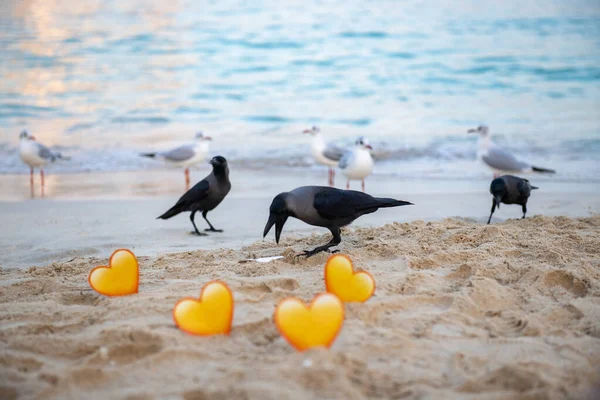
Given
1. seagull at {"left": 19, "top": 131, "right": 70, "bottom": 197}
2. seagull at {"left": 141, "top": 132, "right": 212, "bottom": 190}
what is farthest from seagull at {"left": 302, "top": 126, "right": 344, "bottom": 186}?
seagull at {"left": 19, "top": 131, "right": 70, "bottom": 197}

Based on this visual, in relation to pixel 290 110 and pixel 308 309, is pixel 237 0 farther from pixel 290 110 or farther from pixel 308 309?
pixel 308 309

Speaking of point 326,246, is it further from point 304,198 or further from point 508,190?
point 508,190

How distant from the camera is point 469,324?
9.52ft

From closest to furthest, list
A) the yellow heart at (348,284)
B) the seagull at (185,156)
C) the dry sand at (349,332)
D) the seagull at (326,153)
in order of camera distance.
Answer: the dry sand at (349,332) → the yellow heart at (348,284) → the seagull at (185,156) → the seagull at (326,153)

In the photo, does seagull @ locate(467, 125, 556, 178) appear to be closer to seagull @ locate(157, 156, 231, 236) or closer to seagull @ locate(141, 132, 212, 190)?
seagull @ locate(157, 156, 231, 236)

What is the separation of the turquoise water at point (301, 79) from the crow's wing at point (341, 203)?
487 cm

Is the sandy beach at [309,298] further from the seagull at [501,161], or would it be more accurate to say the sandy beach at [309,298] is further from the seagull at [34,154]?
the seagull at [34,154]

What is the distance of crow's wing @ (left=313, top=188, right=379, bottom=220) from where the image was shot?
4297 mm

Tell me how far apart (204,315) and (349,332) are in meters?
0.65

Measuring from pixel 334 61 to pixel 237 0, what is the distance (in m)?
8.48

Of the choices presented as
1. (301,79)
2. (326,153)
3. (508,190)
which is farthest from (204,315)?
(301,79)

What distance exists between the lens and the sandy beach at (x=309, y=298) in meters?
2.28

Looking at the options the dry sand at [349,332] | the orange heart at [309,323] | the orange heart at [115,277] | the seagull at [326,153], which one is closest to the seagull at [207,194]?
the dry sand at [349,332]

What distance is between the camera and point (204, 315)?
2.72 metres
